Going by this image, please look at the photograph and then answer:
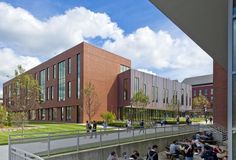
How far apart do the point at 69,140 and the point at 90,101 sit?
1310 inches

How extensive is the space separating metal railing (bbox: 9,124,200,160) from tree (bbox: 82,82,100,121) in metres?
23.8

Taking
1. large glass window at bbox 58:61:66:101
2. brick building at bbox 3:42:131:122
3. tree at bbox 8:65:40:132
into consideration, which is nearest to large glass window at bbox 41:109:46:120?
brick building at bbox 3:42:131:122

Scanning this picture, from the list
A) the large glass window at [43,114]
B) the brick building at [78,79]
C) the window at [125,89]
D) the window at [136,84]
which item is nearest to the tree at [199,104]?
the brick building at [78,79]

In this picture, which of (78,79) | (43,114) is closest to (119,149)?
(78,79)

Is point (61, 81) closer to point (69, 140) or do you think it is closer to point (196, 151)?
point (196, 151)

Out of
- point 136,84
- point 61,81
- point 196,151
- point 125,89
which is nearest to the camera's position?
point 196,151

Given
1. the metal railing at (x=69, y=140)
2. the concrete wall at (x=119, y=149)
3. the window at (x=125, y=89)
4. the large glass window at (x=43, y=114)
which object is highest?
the window at (x=125, y=89)

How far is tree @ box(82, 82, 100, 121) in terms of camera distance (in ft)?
154

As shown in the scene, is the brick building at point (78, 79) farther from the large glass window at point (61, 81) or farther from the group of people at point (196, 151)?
the group of people at point (196, 151)

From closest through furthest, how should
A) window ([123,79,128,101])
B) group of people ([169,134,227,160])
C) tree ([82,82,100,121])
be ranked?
1. group of people ([169,134,227,160])
2. tree ([82,82,100,121])
3. window ([123,79,128,101])

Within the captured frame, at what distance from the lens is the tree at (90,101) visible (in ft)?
154

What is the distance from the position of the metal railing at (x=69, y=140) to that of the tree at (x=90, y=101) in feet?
78.0

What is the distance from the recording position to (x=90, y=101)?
158ft

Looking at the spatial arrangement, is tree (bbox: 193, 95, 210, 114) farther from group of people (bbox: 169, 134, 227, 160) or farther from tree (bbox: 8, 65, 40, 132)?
group of people (bbox: 169, 134, 227, 160)
